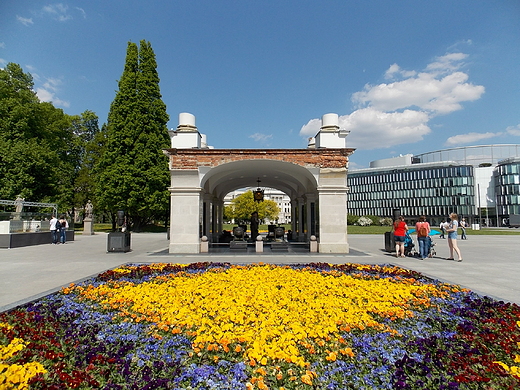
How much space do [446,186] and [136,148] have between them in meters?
78.7

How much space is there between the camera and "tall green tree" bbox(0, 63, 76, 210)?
91.7 feet

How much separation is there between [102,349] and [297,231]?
738 inches

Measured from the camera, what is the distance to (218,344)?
157 inches

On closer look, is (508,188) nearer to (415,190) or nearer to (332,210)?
(415,190)

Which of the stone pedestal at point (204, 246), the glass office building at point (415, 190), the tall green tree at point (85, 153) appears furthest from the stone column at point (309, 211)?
the glass office building at point (415, 190)

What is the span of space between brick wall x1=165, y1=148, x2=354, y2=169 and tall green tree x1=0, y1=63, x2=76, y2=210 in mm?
22255

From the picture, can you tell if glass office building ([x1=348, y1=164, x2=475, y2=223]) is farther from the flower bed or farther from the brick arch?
the flower bed

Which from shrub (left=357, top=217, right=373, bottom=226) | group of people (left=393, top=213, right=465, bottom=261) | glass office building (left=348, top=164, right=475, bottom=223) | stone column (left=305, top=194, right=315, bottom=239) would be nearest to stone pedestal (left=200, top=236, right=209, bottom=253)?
stone column (left=305, top=194, right=315, bottom=239)

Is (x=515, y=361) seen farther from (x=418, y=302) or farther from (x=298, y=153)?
(x=298, y=153)

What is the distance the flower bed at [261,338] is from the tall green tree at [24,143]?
28.0 m

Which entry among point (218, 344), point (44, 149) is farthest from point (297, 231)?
point (44, 149)

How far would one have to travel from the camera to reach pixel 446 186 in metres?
81.9

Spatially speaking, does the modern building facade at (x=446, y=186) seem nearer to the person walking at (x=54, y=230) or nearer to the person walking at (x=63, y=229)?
the person walking at (x=63, y=229)

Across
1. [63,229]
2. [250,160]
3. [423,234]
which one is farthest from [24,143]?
[423,234]
